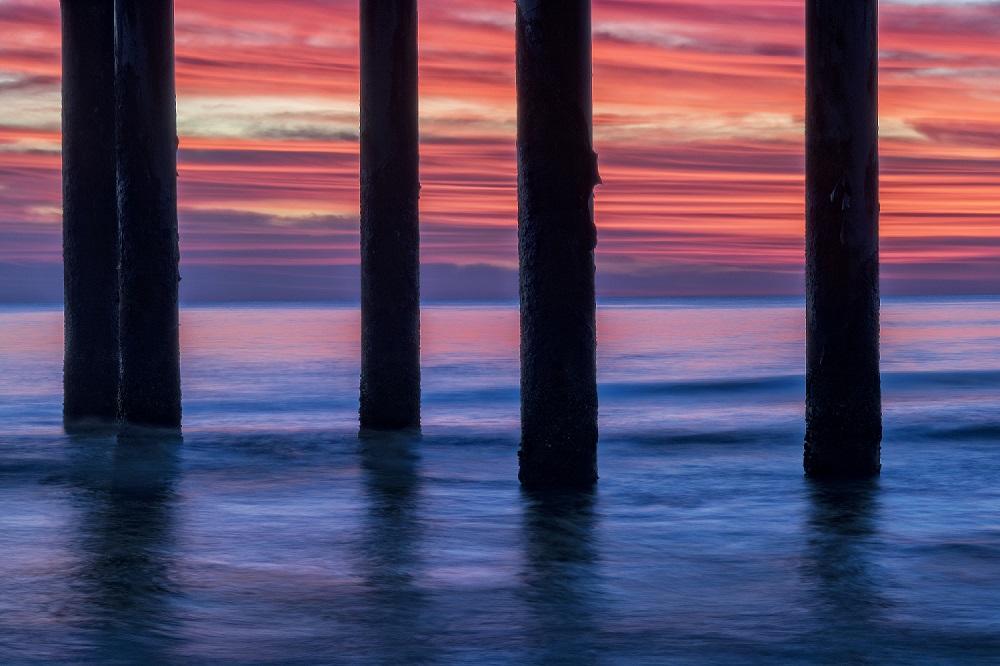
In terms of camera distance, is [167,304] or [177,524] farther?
[167,304]

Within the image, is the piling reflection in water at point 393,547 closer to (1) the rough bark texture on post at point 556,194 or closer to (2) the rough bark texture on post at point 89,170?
(1) the rough bark texture on post at point 556,194

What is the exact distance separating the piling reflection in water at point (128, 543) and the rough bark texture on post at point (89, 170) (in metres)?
1.18

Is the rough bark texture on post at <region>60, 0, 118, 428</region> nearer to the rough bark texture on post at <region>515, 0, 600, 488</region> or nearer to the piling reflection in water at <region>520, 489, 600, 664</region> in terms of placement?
the piling reflection in water at <region>520, 489, 600, 664</region>

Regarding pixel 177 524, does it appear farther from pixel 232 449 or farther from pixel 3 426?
pixel 3 426

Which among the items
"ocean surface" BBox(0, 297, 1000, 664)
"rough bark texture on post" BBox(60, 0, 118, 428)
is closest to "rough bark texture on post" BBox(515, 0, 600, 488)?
"ocean surface" BBox(0, 297, 1000, 664)

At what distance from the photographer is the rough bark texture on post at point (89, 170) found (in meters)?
11.1

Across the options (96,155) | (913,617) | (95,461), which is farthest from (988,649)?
(96,155)

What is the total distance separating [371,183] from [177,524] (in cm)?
374

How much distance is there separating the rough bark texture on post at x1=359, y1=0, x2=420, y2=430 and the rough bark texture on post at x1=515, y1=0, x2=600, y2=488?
2907mm

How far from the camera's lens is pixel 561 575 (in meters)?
6.04

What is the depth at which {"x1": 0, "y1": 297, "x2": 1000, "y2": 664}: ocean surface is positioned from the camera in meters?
4.97

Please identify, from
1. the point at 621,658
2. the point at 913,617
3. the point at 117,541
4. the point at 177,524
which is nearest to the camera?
the point at 621,658

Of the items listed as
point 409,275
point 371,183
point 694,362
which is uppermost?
point 371,183

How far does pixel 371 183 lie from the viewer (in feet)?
33.6
